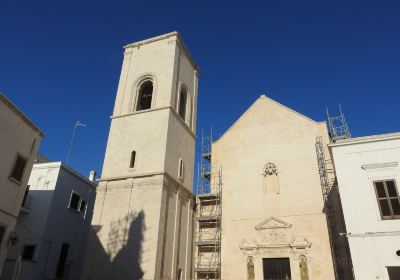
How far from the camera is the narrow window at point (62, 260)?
70.3 ft

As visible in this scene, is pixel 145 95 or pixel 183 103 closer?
pixel 145 95

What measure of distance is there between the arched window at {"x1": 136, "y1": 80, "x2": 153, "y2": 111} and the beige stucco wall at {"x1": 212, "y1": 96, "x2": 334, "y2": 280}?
5441mm

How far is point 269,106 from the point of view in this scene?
23984 mm

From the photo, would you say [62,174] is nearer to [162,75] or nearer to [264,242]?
[162,75]

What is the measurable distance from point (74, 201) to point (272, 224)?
506 inches

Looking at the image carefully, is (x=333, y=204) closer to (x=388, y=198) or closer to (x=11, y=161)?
(x=388, y=198)

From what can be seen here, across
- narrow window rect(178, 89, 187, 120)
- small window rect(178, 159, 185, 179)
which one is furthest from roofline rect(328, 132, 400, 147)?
narrow window rect(178, 89, 187, 120)

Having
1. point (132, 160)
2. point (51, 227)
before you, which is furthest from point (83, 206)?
point (132, 160)

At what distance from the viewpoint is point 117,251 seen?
18078 mm

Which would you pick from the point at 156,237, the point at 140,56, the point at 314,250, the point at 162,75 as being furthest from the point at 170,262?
the point at 140,56

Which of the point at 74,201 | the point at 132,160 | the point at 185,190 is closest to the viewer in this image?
the point at 132,160

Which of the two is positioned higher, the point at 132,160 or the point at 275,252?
the point at 132,160

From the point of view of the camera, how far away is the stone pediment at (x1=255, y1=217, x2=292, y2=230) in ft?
65.2

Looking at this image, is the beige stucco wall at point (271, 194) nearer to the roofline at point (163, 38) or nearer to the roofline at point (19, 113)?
the roofline at point (163, 38)
